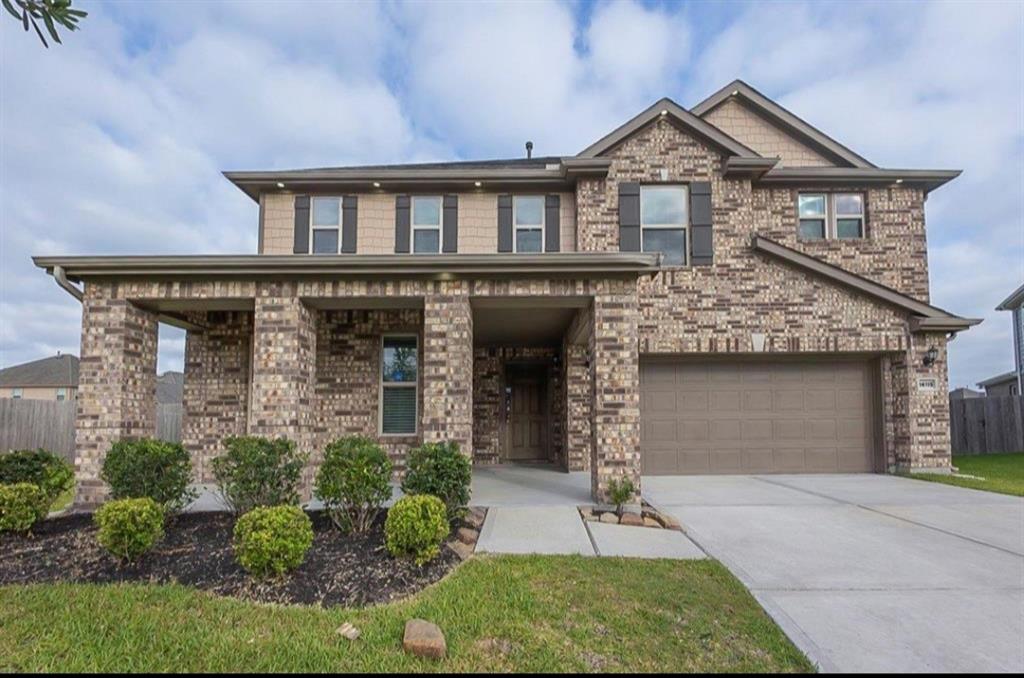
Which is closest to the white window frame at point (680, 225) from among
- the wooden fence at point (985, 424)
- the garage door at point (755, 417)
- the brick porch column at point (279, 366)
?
the garage door at point (755, 417)

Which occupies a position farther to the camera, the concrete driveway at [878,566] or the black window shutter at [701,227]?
the black window shutter at [701,227]

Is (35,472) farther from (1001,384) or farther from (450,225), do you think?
(1001,384)

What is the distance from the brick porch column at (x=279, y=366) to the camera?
22.6ft

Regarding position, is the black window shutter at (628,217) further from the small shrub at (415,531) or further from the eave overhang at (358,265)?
the small shrub at (415,531)

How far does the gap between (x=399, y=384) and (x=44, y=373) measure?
29.3m

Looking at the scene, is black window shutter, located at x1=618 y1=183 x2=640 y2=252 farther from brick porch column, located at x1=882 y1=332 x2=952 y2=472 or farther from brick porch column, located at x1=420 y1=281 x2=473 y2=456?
brick porch column, located at x1=882 y1=332 x2=952 y2=472

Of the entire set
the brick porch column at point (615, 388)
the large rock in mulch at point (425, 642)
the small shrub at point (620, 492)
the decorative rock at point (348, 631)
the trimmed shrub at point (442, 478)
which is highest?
the brick porch column at point (615, 388)

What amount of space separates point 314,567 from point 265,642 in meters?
1.21

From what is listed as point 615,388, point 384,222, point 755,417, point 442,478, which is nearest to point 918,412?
point 755,417

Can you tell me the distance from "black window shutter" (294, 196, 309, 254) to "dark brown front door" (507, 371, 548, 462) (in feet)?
16.1

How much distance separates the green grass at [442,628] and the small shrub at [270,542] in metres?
0.34

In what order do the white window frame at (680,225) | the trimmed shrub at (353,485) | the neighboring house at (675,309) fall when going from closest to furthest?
the trimmed shrub at (353,485) → the neighboring house at (675,309) → the white window frame at (680,225)

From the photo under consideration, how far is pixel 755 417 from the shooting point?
975cm

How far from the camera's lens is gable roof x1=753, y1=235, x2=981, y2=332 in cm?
934
